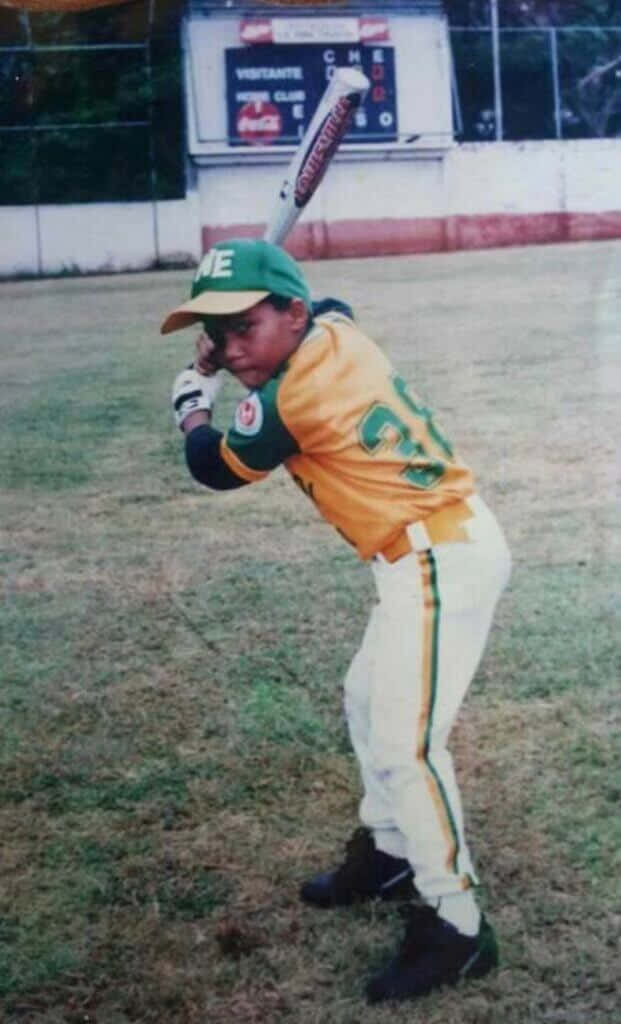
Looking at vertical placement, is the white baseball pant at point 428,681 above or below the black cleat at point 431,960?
above

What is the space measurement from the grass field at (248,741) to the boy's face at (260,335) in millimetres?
984

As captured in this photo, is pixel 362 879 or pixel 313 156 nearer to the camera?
pixel 362 879

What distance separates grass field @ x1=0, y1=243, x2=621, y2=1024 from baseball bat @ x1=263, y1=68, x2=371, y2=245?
1190 millimetres

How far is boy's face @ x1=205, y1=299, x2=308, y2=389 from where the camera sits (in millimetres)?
2236

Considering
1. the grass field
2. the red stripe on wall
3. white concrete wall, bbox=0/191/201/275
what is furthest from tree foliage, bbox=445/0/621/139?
the grass field

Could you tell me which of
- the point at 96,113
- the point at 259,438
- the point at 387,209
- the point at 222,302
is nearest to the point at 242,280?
the point at 222,302

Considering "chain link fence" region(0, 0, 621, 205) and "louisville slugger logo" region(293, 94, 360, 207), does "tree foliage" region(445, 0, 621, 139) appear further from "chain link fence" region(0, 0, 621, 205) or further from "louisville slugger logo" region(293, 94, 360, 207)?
"louisville slugger logo" region(293, 94, 360, 207)

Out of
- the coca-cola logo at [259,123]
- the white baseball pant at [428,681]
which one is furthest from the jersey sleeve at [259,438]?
the coca-cola logo at [259,123]

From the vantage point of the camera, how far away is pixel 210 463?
232 cm

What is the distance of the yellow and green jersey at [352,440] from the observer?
85.7 inches

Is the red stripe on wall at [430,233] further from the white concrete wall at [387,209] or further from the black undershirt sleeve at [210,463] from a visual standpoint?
the black undershirt sleeve at [210,463]

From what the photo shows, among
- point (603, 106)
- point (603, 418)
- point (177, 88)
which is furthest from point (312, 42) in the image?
point (603, 418)

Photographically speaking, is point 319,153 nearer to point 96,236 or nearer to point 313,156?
point 313,156

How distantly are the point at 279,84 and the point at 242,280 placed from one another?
17.0 meters
